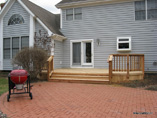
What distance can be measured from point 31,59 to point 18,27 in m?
4.83

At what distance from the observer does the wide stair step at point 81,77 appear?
27.7ft

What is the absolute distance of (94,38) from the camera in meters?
11.8

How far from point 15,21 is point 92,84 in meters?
8.34

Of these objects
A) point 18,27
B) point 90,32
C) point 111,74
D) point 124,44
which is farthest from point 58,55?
point 111,74

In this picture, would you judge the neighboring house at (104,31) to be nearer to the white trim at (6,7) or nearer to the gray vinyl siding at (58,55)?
the gray vinyl siding at (58,55)

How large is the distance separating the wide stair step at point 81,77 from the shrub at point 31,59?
1.07m

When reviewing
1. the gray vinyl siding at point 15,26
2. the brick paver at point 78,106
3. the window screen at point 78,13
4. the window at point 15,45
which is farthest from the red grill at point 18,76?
the window screen at point 78,13

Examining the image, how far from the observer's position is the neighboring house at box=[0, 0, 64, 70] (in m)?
11.8

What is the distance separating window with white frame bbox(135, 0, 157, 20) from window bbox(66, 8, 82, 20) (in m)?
4.20

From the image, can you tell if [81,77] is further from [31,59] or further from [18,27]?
[18,27]

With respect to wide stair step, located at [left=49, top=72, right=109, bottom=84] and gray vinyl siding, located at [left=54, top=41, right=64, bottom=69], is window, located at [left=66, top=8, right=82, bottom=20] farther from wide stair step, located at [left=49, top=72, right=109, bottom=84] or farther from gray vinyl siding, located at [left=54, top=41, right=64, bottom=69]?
wide stair step, located at [left=49, top=72, right=109, bottom=84]

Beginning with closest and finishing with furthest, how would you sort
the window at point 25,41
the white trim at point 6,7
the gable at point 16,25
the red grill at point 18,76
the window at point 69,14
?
the red grill at point 18,76 < the gable at point 16,25 < the window at point 25,41 < the white trim at point 6,7 < the window at point 69,14

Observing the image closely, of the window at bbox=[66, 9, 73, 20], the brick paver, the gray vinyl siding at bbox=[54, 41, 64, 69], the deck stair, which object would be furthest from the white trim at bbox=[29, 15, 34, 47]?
the brick paver

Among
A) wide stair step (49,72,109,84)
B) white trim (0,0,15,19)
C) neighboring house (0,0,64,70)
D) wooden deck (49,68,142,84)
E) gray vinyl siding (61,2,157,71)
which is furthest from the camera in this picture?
white trim (0,0,15,19)
